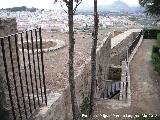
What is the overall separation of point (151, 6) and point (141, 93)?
13146 mm

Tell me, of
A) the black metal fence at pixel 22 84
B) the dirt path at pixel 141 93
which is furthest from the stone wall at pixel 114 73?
the black metal fence at pixel 22 84

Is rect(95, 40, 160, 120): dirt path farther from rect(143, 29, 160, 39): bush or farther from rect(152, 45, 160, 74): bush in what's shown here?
rect(143, 29, 160, 39): bush

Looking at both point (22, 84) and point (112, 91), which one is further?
point (112, 91)

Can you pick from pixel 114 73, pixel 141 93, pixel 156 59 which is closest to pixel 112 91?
pixel 114 73

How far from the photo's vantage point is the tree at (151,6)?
24.4 metres

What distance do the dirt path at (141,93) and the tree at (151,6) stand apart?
6170mm

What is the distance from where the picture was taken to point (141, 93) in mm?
13961

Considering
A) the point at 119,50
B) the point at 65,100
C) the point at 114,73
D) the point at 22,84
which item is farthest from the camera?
the point at 119,50

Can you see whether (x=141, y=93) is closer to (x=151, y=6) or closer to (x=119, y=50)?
(x=119, y=50)

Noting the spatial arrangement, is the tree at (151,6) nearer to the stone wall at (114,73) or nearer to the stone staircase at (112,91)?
the stone wall at (114,73)

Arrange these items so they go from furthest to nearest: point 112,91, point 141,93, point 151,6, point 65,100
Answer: point 151,6 → point 112,91 → point 141,93 → point 65,100

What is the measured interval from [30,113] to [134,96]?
277 inches

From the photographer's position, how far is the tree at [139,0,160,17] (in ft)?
80.2

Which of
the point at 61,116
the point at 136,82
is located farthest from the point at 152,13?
the point at 61,116
